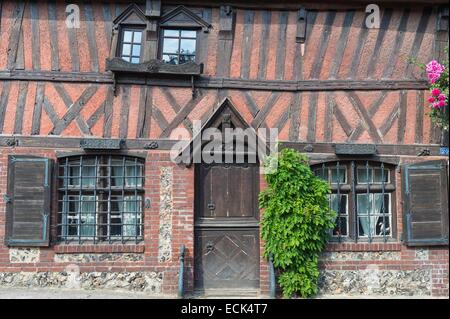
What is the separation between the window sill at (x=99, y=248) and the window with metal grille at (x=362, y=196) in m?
3.33

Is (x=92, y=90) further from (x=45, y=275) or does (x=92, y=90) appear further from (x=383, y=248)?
(x=383, y=248)

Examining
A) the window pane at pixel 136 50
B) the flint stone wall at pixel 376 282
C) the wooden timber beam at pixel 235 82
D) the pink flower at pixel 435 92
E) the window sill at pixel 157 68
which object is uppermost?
the window pane at pixel 136 50

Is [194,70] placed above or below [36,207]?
above

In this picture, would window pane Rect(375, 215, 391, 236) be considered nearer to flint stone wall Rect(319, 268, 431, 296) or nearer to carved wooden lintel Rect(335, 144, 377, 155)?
flint stone wall Rect(319, 268, 431, 296)

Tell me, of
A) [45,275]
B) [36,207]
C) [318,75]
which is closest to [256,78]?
[318,75]

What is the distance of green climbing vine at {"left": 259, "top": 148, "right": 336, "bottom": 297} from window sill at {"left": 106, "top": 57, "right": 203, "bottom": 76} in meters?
2.00

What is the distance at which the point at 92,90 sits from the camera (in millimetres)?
8578

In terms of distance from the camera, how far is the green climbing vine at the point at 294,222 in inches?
317

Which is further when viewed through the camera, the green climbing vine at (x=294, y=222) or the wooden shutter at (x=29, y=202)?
the wooden shutter at (x=29, y=202)

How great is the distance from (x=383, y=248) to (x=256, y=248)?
2143 millimetres

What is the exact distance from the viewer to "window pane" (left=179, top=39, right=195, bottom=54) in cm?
886

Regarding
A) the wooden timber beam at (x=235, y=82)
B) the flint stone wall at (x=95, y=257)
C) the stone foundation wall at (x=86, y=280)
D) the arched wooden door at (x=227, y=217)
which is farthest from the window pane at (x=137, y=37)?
the stone foundation wall at (x=86, y=280)

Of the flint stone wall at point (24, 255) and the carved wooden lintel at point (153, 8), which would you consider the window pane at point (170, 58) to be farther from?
the flint stone wall at point (24, 255)

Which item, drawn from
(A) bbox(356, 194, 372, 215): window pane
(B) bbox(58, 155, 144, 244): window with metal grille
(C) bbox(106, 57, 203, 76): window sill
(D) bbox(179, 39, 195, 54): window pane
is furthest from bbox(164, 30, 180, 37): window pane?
(A) bbox(356, 194, 372, 215): window pane
